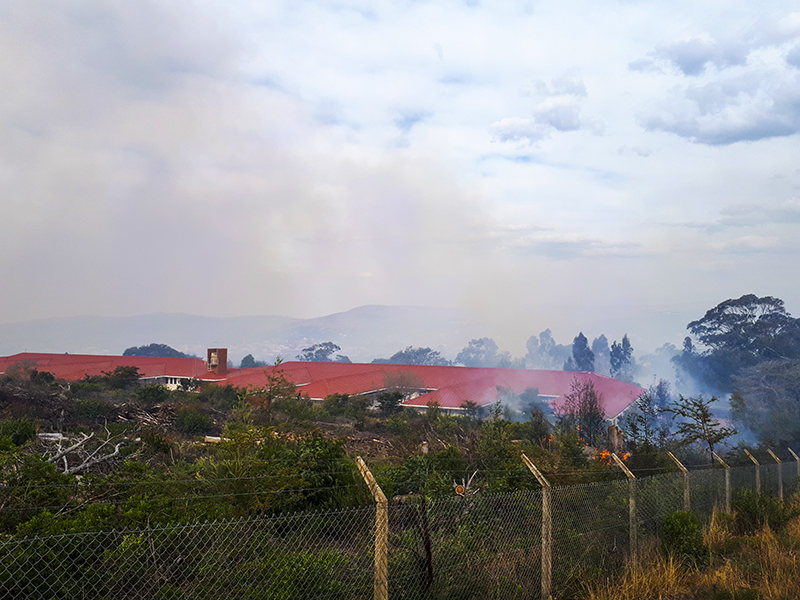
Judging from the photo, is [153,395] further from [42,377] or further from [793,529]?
[793,529]

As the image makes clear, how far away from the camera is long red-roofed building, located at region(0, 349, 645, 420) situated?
48.7 m

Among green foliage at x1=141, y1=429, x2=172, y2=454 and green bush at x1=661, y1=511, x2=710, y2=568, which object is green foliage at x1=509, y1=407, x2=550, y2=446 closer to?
green foliage at x1=141, y1=429, x2=172, y2=454

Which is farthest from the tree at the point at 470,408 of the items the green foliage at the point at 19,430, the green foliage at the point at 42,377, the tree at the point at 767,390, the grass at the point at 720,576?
the grass at the point at 720,576

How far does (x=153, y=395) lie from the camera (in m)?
30.3

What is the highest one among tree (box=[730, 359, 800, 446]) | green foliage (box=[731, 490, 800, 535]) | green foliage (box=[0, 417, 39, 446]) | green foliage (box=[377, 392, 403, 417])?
green foliage (box=[0, 417, 39, 446])

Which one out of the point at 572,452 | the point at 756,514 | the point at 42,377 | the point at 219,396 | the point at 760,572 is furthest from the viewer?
the point at 42,377

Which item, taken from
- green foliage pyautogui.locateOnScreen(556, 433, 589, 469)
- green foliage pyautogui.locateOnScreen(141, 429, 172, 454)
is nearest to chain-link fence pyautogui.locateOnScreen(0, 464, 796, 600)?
green foliage pyautogui.locateOnScreen(556, 433, 589, 469)

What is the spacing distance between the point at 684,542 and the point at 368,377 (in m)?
47.7

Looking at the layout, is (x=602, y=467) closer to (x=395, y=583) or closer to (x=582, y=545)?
(x=582, y=545)

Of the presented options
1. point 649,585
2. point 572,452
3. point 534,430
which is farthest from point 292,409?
point 649,585

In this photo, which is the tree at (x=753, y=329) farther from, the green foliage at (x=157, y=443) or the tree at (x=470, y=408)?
the green foliage at (x=157, y=443)

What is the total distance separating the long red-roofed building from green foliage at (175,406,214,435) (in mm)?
22761

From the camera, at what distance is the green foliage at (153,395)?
29.6 meters

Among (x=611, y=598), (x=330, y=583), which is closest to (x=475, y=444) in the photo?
(x=611, y=598)
